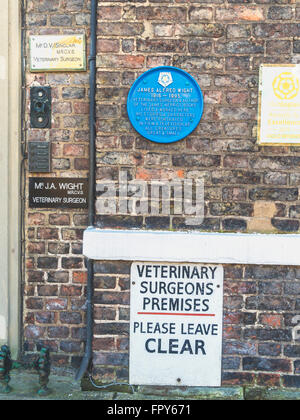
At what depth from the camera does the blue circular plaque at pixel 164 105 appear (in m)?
2.65

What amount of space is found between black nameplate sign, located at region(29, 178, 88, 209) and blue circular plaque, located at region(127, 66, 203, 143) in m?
0.65

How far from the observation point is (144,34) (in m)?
2.65

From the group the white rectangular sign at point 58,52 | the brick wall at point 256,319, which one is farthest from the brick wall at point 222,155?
the white rectangular sign at point 58,52

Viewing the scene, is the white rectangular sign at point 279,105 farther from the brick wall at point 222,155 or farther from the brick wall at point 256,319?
the brick wall at point 256,319

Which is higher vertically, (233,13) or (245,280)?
(233,13)

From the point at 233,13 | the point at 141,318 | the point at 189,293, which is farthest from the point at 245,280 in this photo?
the point at 233,13

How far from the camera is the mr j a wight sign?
8.89 ft

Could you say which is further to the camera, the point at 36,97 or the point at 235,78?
the point at 36,97

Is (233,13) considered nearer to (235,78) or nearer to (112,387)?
(235,78)

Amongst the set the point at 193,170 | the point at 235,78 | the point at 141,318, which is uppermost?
the point at 235,78

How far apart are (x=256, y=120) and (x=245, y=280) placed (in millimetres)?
1052

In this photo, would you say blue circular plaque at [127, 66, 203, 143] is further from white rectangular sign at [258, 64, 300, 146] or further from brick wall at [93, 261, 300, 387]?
brick wall at [93, 261, 300, 387]

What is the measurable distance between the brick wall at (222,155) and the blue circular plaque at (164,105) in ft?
0.19

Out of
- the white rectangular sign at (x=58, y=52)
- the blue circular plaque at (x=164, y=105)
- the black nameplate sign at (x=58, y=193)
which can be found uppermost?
the white rectangular sign at (x=58, y=52)
